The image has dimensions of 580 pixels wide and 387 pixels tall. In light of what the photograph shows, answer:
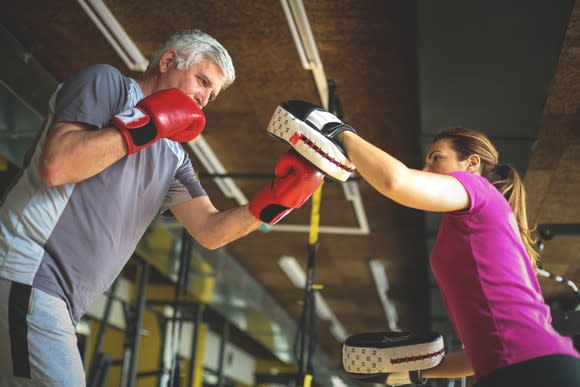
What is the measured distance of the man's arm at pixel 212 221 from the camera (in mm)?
2301

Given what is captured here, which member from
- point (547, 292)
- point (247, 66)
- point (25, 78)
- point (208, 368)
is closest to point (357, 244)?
point (547, 292)

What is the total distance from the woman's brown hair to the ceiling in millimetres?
1341

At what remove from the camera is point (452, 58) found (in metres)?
3.70

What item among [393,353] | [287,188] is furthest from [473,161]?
[393,353]

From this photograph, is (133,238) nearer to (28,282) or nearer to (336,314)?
(28,282)

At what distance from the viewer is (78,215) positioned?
6.10 ft

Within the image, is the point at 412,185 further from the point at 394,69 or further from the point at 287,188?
the point at 394,69

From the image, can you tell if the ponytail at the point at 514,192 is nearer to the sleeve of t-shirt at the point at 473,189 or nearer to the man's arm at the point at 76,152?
the sleeve of t-shirt at the point at 473,189

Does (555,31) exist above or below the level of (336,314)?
below

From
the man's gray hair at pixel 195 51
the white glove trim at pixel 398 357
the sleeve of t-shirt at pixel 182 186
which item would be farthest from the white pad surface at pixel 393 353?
the man's gray hair at pixel 195 51

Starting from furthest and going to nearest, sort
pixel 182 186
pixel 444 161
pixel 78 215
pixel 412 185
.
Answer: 1. pixel 182 186
2. pixel 444 161
3. pixel 78 215
4. pixel 412 185

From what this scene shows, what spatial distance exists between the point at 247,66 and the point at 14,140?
5.48ft

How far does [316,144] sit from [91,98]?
2.03 ft

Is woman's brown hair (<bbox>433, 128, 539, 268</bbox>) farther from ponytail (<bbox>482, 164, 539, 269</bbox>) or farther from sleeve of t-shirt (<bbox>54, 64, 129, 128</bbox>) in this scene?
sleeve of t-shirt (<bbox>54, 64, 129, 128</bbox>)
